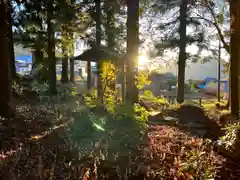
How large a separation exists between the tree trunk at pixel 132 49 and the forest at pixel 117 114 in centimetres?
3

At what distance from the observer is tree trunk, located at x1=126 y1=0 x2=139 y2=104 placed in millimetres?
8977

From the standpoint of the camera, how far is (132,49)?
29.9ft

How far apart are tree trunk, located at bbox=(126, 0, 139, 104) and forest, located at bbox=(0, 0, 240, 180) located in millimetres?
33

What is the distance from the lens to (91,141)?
4191 millimetres

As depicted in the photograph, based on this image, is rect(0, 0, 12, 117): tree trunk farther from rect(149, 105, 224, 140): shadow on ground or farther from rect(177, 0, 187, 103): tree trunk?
rect(177, 0, 187, 103): tree trunk

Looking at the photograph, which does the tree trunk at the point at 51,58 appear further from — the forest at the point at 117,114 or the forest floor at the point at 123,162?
the forest floor at the point at 123,162

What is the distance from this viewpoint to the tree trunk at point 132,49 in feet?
29.5

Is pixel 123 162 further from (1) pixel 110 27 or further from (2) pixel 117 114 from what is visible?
(1) pixel 110 27

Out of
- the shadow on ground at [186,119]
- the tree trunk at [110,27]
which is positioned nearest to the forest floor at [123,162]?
the shadow on ground at [186,119]

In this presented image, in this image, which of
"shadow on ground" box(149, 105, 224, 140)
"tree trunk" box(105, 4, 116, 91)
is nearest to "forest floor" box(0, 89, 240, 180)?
"shadow on ground" box(149, 105, 224, 140)

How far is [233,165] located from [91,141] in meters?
2.02

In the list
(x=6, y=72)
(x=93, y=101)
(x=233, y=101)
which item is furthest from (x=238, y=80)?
(x=6, y=72)

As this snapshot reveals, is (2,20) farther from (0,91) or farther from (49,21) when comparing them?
(49,21)

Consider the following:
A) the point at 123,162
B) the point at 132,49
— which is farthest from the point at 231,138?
the point at 132,49
